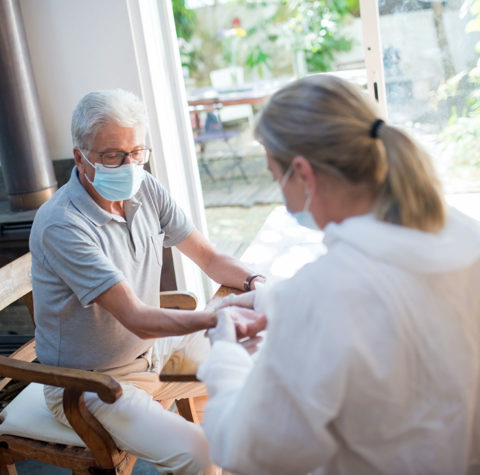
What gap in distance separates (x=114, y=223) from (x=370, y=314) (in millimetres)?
1102

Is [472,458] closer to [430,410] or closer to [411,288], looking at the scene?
[430,410]

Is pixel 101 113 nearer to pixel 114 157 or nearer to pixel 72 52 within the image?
pixel 114 157

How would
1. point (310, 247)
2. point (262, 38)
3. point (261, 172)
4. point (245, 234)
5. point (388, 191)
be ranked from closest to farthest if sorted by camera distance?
point (388, 191)
point (310, 247)
point (245, 234)
point (261, 172)
point (262, 38)

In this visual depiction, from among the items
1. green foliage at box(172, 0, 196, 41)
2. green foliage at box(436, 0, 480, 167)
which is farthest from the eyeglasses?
green foliage at box(172, 0, 196, 41)

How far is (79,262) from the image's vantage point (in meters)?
1.68

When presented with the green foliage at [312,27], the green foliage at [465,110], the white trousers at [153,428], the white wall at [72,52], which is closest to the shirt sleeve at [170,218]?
the white trousers at [153,428]

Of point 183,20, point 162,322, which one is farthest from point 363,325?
point 183,20

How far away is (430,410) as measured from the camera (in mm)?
1015

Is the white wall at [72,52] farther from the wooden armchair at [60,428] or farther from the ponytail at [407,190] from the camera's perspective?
the ponytail at [407,190]

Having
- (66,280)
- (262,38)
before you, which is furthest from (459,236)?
(262,38)

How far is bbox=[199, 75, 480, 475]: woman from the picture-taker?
98 centimetres

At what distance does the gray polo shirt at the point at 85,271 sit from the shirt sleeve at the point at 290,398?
746mm

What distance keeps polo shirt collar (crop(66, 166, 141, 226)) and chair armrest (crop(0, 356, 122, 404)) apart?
17.6 inches

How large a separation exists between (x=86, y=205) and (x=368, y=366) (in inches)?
43.7
